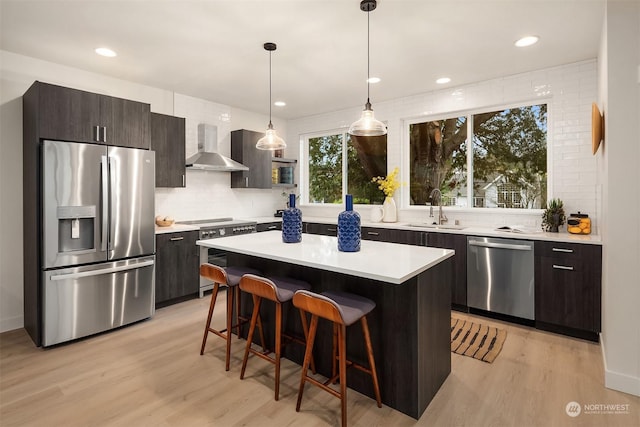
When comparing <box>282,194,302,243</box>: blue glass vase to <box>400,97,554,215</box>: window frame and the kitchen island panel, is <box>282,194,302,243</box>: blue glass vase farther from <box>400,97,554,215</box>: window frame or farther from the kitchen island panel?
<box>400,97,554,215</box>: window frame

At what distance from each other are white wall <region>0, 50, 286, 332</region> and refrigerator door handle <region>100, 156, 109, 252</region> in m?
1.02

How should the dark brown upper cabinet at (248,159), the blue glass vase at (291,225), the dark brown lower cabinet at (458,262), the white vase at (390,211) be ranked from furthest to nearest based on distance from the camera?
the dark brown upper cabinet at (248,159), the white vase at (390,211), the dark brown lower cabinet at (458,262), the blue glass vase at (291,225)

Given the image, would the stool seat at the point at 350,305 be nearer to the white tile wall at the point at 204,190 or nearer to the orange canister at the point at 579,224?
the orange canister at the point at 579,224

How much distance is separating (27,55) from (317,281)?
12.3ft

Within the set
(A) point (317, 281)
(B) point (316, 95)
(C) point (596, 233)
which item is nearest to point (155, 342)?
(A) point (317, 281)

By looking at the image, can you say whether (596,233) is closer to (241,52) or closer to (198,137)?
(241,52)

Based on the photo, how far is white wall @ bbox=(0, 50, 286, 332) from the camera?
3.39 meters

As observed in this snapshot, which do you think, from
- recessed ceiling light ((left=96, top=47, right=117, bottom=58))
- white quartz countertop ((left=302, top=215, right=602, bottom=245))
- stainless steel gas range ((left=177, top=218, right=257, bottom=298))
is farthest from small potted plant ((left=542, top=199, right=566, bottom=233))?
recessed ceiling light ((left=96, top=47, right=117, bottom=58))

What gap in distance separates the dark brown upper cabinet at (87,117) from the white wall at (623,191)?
4110 mm

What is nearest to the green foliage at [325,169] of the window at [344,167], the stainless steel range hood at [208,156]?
the window at [344,167]

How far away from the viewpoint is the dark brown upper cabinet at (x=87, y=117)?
300cm

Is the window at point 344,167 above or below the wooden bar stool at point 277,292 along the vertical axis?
above

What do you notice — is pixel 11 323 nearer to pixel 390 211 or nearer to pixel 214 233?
pixel 214 233

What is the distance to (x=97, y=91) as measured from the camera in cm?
395
